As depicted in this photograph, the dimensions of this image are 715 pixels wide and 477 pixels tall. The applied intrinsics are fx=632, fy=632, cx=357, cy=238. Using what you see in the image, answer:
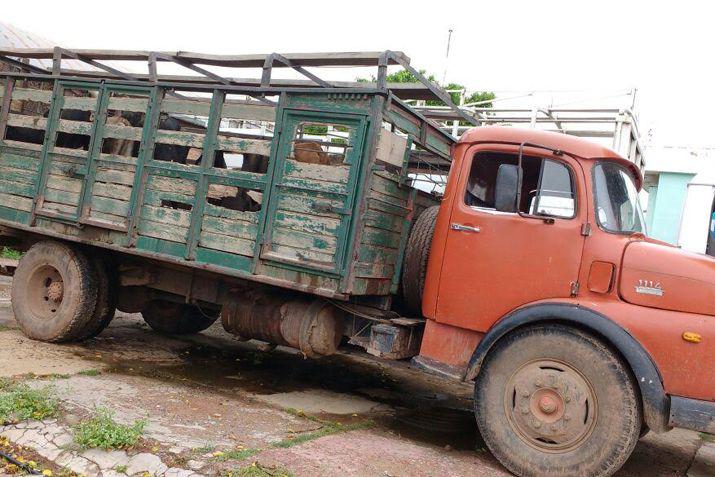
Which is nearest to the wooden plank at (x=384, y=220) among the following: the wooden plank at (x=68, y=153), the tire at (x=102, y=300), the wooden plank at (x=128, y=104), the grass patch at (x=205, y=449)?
the grass patch at (x=205, y=449)

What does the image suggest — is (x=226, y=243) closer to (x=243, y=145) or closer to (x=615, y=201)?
(x=243, y=145)

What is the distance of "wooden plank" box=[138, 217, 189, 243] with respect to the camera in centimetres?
566

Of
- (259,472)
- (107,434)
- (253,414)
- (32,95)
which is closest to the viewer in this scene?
(259,472)

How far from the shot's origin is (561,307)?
4254 mm

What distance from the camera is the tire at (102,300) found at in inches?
258

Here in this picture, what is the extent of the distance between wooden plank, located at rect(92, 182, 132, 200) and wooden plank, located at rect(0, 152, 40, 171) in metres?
0.88

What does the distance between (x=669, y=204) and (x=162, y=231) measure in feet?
34.6

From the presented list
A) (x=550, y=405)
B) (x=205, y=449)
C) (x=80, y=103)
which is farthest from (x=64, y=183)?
(x=550, y=405)

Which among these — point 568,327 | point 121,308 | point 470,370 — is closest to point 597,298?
point 568,327

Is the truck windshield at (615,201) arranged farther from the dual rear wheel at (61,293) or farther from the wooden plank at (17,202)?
the wooden plank at (17,202)

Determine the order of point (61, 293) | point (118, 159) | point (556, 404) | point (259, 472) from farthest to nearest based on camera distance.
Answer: point (61, 293) → point (118, 159) → point (556, 404) → point (259, 472)

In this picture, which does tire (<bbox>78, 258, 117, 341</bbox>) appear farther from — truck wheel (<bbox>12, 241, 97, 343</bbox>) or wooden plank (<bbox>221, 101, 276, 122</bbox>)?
wooden plank (<bbox>221, 101, 276, 122</bbox>)

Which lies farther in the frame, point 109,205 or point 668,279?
point 109,205

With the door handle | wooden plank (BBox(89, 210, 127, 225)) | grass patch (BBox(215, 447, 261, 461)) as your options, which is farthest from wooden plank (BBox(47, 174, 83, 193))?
the door handle
